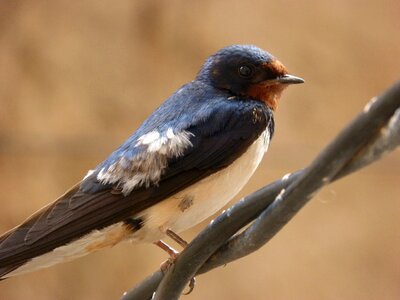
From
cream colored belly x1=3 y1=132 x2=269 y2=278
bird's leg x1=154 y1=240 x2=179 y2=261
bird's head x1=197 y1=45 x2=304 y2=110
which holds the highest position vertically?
bird's head x1=197 y1=45 x2=304 y2=110

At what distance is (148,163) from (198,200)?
11cm

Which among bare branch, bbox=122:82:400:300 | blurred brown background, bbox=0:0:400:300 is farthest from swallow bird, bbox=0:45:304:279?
blurred brown background, bbox=0:0:400:300

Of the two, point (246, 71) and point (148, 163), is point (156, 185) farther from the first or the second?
point (246, 71)

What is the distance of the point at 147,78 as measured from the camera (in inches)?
113

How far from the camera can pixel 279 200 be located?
771 millimetres

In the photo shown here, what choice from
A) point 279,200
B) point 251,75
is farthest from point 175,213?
point 279,200

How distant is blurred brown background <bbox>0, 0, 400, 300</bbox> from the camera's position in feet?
9.28

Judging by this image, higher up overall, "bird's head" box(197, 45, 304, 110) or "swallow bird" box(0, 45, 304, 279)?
"bird's head" box(197, 45, 304, 110)

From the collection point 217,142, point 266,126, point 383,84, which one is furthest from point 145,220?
point 383,84

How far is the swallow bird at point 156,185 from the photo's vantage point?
1258mm

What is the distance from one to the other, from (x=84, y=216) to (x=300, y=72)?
1719 millimetres

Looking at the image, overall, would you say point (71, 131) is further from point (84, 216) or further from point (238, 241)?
point (238, 241)

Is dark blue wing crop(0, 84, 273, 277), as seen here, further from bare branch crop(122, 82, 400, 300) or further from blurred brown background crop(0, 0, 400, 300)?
blurred brown background crop(0, 0, 400, 300)

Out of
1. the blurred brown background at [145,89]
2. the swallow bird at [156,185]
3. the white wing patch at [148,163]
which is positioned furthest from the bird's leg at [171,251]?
the blurred brown background at [145,89]
